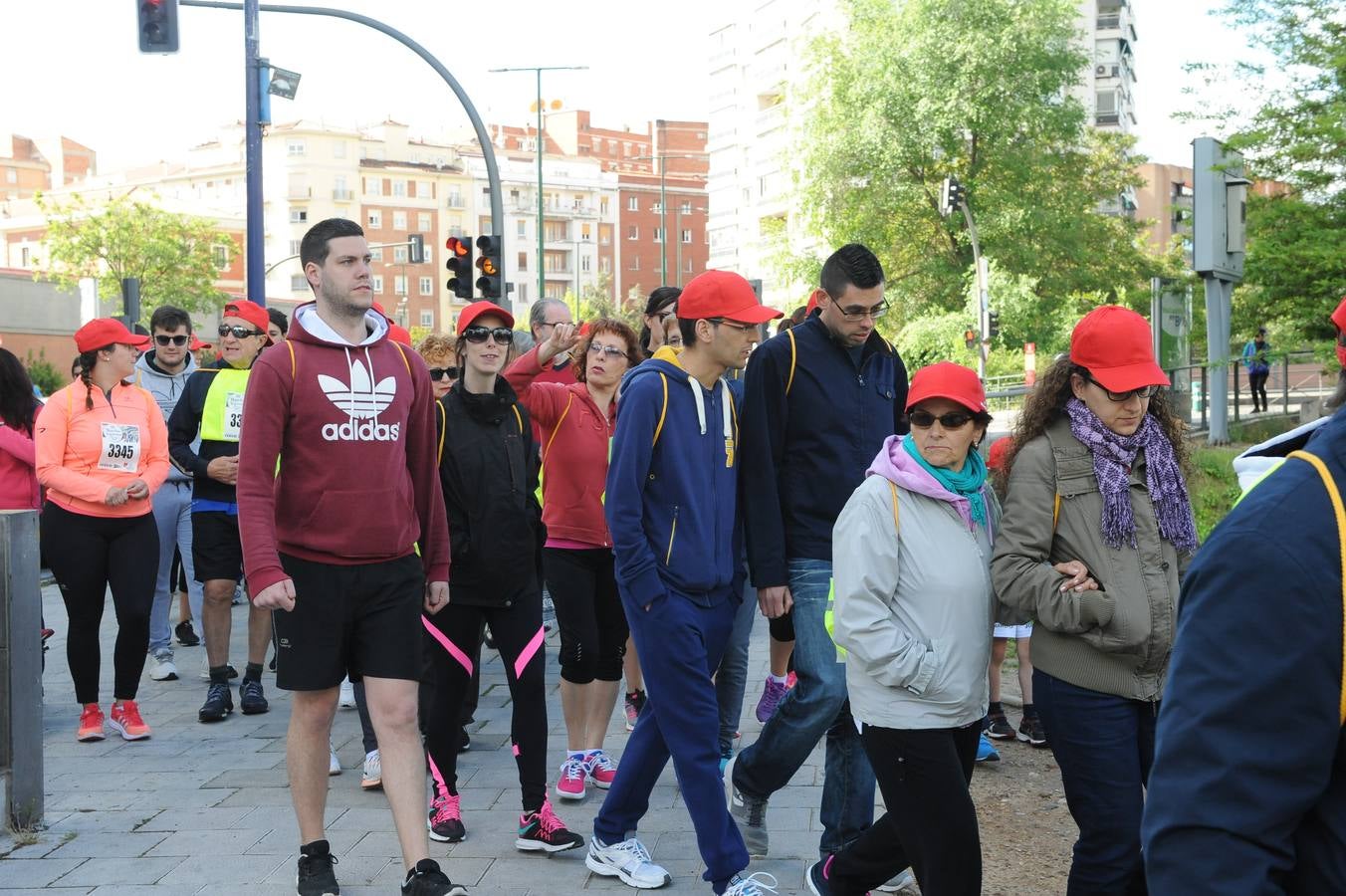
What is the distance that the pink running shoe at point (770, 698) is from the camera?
735 centimetres

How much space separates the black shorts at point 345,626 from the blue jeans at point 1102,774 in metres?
2.17

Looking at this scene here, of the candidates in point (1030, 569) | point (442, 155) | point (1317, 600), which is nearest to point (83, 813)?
point (1030, 569)

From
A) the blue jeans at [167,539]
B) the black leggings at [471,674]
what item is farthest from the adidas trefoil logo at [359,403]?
the blue jeans at [167,539]

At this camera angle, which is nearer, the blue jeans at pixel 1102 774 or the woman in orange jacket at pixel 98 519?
the blue jeans at pixel 1102 774

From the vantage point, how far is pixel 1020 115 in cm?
4253

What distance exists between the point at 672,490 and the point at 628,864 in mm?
1328

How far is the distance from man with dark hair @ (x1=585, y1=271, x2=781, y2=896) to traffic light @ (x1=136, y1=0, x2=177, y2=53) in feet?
45.2

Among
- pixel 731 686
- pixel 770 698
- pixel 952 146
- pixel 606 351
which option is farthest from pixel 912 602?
pixel 952 146

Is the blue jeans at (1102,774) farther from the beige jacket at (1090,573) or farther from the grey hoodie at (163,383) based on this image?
the grey hoodie at (163,383)

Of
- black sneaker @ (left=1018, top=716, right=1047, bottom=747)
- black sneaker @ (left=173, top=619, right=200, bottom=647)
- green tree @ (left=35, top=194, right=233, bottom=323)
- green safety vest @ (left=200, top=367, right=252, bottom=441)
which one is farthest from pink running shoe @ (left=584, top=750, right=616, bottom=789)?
green tree @ (left=35, top=194, right=233, bottom=323)

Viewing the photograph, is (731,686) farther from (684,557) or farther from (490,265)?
(490,265)

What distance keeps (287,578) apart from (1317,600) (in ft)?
12.1

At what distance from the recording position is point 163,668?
30.0ft

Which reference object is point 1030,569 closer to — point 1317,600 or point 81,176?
point 1317,600
